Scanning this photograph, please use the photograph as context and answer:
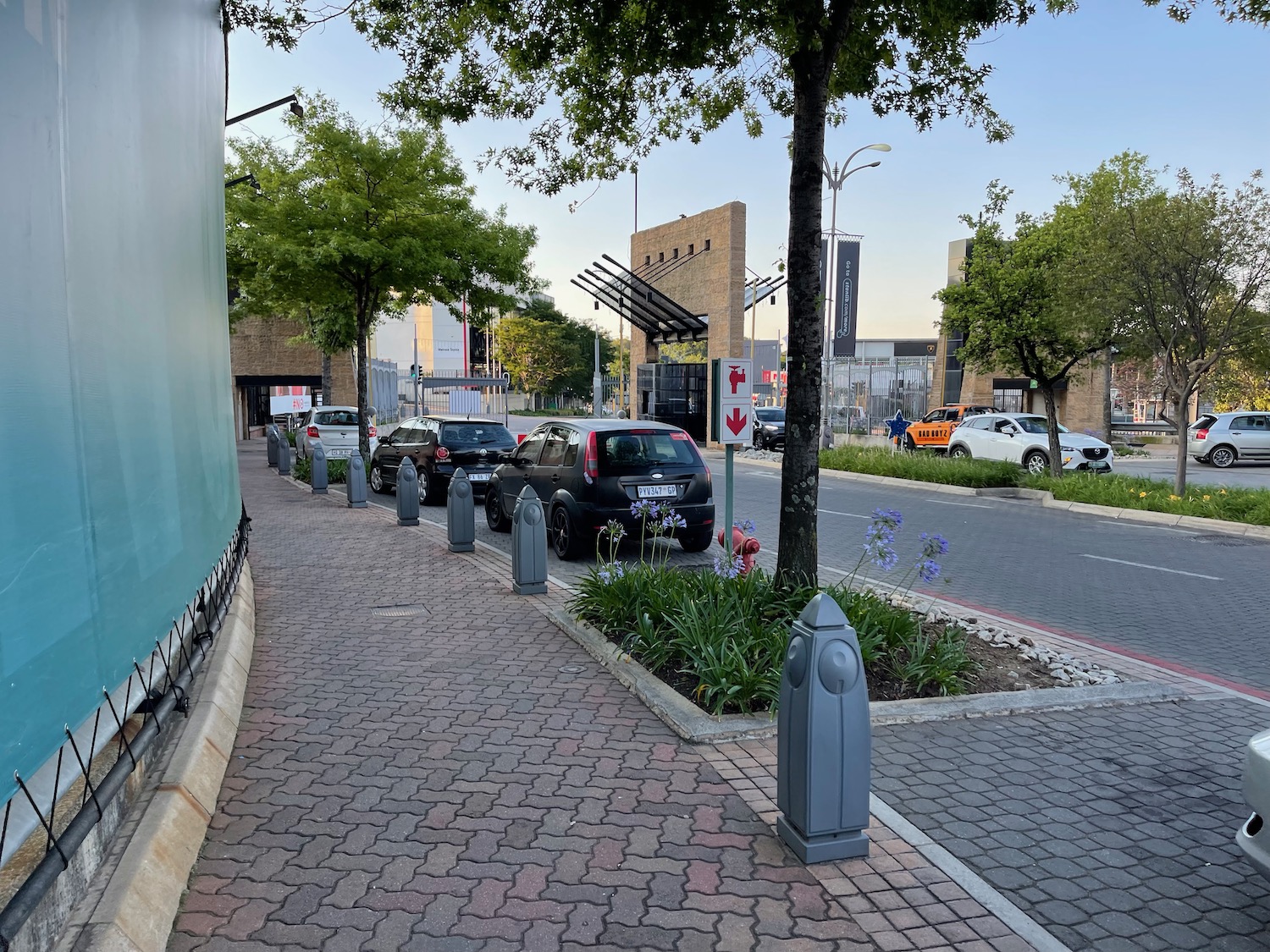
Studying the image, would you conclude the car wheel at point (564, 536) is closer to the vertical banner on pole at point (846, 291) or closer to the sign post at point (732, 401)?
the sign post at point (732, 401)

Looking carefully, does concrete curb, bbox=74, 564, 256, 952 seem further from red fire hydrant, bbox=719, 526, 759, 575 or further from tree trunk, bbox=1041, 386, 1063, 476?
tree trunk, bbox=1041, 386, 1063, 476

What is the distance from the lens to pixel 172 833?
3.35 metres

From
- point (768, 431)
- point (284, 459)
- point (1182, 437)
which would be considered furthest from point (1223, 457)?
point (284, 459)

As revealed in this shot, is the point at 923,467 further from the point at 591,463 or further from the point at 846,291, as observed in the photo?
the point at 591,463

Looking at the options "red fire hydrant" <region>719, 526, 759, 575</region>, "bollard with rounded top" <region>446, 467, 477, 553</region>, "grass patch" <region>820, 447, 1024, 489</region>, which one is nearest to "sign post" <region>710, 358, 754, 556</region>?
"red fire hydrant" <region>719, 526, 759, 575</region>

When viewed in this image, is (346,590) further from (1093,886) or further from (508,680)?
(1093,886)

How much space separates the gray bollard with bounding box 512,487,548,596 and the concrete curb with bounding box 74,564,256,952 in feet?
10.2

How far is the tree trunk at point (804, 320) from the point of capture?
6199mm

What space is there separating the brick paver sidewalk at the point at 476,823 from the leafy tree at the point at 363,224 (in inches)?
505

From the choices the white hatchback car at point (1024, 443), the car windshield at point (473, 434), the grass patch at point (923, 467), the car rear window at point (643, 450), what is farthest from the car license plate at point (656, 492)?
the white hatchback car at point (1024, 443)

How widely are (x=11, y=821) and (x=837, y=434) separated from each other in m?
34.3

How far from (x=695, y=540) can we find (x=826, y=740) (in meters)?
7.21

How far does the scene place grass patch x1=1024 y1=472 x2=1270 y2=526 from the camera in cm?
1392

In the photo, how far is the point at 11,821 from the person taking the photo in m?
2.26
